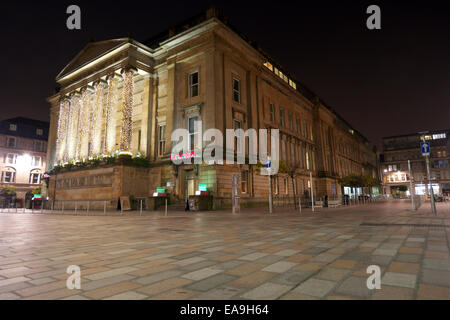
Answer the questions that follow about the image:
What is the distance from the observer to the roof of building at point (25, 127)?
58.6 m

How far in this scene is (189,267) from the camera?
3928 mm

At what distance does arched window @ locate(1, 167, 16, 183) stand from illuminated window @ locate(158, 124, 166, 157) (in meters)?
47.2

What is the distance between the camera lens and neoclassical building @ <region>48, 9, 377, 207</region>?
26922 millimetres

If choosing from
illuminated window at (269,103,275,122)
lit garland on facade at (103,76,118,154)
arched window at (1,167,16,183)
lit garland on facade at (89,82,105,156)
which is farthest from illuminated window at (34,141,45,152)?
illuminated window at (269,103,275,122)

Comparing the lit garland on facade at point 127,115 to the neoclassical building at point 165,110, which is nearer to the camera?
the neoclassical building at point 165,110

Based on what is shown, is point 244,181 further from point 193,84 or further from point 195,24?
point 195,24

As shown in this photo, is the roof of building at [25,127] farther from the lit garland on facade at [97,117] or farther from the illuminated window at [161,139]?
the illuminated window at [161,139]

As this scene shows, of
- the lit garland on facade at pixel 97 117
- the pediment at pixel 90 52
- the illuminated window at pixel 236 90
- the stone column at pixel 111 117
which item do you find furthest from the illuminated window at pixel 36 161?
the illuminated window at pixel 236 90

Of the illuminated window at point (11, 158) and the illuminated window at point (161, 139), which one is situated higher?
the illuminated window at point (11, 158)

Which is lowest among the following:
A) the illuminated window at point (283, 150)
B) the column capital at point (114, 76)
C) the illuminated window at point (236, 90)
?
the illuminated window at point (283, 150)

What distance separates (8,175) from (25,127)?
1235 centimetres

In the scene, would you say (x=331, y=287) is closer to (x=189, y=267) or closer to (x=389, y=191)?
(x=189, y=267)

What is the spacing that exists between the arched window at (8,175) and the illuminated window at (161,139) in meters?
47.2
